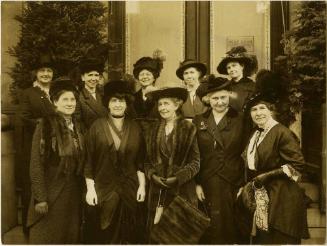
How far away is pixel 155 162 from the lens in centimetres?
451

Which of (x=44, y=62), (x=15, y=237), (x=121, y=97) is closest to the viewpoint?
(x=44, y=62)

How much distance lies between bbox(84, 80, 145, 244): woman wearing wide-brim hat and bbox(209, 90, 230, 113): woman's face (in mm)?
711

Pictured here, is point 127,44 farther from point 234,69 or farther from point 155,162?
point 155,162

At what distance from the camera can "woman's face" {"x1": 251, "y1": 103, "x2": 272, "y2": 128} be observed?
4.45 metres

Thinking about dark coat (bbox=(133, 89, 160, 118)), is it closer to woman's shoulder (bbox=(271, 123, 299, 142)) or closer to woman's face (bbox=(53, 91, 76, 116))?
woman's face (bbox=(53, 91, 76, 116))

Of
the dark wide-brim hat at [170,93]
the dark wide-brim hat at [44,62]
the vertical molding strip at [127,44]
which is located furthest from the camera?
the vertical molding strip at [127,44]

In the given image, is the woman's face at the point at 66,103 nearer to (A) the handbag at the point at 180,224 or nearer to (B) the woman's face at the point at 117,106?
(B) the woman's face at the point at 117,106

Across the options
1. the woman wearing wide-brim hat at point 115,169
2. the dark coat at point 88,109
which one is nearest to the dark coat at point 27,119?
the dark coat at point 88,109

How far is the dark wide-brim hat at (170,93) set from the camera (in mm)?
4504

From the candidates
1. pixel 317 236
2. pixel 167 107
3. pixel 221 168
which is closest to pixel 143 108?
pixel 167 107

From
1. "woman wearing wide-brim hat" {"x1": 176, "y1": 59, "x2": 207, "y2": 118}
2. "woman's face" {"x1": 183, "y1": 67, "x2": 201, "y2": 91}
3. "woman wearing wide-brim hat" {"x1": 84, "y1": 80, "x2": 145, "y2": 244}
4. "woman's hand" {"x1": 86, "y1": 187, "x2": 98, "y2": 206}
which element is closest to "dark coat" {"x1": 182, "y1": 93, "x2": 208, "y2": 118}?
"woman wearing wide-brim hat" {"x1": 176, "y1": 59, "x2": 207, "y2": 118}

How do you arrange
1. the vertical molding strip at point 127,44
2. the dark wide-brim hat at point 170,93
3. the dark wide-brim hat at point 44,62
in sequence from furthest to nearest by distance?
the vertical molding strip at point 127,44, the dark wide-brim hat at point 170,93, the dark wide-brim hat at point 44,62

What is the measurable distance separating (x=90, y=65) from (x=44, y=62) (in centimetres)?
40

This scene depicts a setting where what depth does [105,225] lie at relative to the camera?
4.51 m
